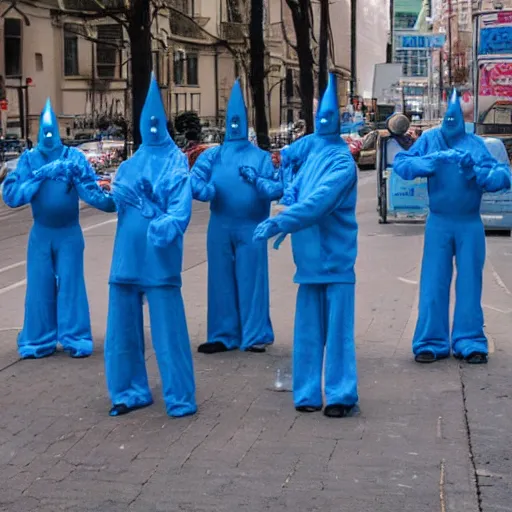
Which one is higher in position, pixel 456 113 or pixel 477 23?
pixel 477 23

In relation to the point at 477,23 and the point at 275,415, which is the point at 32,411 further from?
the point at 477,23

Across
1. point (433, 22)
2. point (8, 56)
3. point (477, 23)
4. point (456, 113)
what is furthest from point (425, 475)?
point (433, 22)

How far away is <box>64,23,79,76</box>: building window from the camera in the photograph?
41.7 metres

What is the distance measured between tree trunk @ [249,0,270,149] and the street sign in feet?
69.6

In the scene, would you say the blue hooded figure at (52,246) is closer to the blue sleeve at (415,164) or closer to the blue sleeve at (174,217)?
the blue sleeve at (174,217)

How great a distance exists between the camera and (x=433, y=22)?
7075cm

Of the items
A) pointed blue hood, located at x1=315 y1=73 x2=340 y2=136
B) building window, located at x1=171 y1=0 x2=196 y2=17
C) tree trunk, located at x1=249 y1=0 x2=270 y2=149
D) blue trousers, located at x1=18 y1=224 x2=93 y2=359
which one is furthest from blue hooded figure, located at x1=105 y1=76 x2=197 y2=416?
building window, located at x1=171 y1=0 x2=196 y2=17

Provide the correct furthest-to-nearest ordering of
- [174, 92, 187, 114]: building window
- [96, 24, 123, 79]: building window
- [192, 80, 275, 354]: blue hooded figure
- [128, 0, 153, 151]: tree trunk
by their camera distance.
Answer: [174, 92, 187, 114]: building window, [96, 24, 123, 79]: building window, [128, 0, 153, 151]: tree trunk, [192, 80, 275, 354]: blue hooded figure

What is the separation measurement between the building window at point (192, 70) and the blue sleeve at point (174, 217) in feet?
152

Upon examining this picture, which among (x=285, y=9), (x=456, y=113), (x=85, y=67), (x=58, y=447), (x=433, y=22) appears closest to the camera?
(x=58, y=447)

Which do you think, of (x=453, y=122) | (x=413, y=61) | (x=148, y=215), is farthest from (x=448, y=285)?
(x=413, y=61)

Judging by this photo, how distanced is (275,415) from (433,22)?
66.9 metres

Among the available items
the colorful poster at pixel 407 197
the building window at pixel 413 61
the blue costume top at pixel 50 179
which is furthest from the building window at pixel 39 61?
the blue costume top at pixel 50 179

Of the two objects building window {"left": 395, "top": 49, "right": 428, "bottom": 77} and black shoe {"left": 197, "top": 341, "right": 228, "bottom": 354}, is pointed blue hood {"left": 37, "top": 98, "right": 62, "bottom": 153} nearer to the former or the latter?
black shoe {"left": 197, "top": 341, "right": 228, "bottom": 354}
